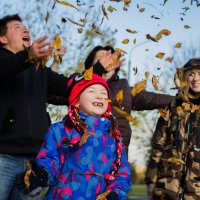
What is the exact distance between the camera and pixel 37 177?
3.90m

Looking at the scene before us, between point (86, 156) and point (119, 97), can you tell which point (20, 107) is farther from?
point (119, 97)

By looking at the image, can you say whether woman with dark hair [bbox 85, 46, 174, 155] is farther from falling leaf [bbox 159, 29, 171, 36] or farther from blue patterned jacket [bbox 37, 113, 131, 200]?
blue patterned jacket [bbox 37, 113, 131, 200]

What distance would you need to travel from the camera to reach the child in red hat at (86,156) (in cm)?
409

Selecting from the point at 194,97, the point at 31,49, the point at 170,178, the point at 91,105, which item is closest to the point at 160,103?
the point at 194,97

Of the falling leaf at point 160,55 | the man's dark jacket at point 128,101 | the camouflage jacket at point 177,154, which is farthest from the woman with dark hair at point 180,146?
the falling leaf at point 160,55

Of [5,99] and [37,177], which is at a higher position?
[5,99]

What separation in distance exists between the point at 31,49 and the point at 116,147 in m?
1.06

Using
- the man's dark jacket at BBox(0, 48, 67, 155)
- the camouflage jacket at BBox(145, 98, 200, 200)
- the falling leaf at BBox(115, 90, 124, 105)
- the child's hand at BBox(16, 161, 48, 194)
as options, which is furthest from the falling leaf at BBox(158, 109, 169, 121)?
the child's hand at BBox(16, 161, 48, 194)

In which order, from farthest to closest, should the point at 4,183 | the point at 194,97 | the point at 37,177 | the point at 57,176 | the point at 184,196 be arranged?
1. the point at 194,97
2. the point at 184,196
3. the point at 4,183
4. the point at 57,176
5. the point at 37,177

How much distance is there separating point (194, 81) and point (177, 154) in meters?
→ 0.84

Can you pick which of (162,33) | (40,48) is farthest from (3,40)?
(162,33)

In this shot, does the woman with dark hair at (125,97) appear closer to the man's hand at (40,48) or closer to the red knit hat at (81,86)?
the red knit hat at (81,86)

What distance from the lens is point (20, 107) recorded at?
4730 mm

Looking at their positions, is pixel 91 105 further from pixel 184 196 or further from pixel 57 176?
pixel 184 196
